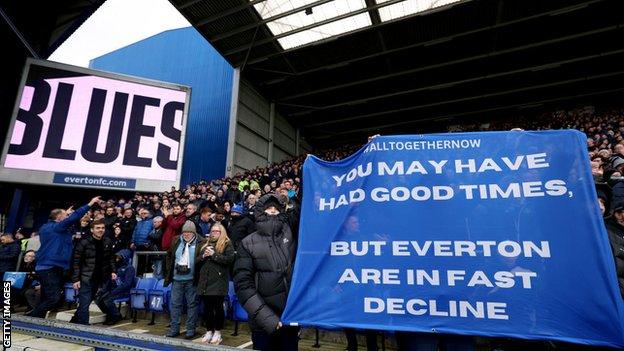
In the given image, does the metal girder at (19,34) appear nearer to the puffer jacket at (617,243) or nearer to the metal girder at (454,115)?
the metal girder at (454,115)

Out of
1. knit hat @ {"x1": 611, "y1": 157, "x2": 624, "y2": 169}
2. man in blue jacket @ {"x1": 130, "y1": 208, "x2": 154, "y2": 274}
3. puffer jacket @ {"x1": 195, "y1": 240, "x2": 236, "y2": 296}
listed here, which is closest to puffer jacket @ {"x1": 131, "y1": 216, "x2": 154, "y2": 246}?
man in blue jacket @ {"x1": 130, "y1": 208, "x2": 154, "y2": 274}

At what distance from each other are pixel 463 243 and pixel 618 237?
1881 millimetres

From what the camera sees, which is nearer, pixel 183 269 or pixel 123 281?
pixel 183 269

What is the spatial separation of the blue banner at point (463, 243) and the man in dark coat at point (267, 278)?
0.19m

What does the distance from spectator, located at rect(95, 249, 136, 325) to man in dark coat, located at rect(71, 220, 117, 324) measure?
2.41ft

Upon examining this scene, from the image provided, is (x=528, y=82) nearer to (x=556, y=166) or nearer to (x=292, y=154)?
(x=292, y=154)

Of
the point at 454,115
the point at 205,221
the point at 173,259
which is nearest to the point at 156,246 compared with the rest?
the point at 205,221

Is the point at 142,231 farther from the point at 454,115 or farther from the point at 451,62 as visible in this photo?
the point at 454,115

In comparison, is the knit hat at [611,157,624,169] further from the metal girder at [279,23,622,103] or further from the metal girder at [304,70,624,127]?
the metal girder at [304,70,624,127]

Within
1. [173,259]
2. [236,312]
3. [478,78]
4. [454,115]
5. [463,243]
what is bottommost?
[236,312]

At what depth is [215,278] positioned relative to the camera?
4438mm

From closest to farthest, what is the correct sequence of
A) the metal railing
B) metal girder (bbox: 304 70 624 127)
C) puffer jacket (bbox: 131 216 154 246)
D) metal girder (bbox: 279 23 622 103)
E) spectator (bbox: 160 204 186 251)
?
the metal railing
spectator (bbox: 160 204 186 251)
puffer jacket (bbox: 131 216 154 246)
metal girder (bbox: 279 23 622 103)
metal girder (bbox: 304 70 624 127)

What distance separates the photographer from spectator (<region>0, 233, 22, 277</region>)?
23.1 ft

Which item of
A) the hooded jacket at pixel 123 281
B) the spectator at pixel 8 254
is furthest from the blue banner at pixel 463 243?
the spectator at pixel 8 254
